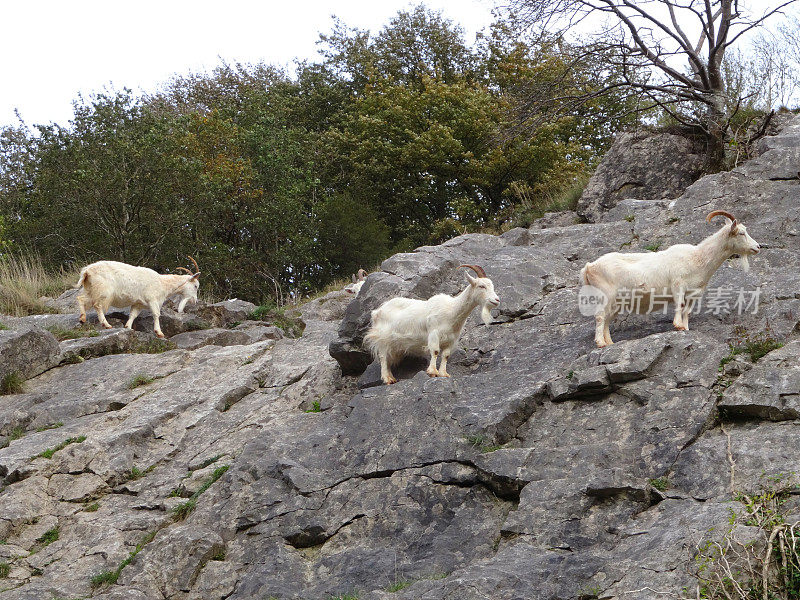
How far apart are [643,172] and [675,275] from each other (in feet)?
23.5

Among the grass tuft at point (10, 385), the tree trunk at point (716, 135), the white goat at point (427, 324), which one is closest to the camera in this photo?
the white goat at point (427, 324)

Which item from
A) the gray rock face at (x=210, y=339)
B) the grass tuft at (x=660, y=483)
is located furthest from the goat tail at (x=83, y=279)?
the grass tuft at (x=660, y=483)

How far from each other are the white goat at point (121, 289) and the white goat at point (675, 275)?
8820 millimetres

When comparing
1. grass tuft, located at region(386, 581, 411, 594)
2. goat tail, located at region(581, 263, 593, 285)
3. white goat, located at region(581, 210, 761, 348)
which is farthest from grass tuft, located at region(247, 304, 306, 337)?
grass tuft, located at region(386, 581, 411, 594)

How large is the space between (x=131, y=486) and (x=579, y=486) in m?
5.74

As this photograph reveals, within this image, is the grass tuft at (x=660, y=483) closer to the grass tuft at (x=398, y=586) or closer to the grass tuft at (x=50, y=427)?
the grass tuft at (x=398, y=586)

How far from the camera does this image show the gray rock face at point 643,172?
15.9 meters

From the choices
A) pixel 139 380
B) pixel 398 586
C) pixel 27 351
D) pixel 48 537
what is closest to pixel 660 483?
pixel 398 586

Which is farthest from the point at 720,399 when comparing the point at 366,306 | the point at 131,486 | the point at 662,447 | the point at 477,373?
the point at 131,486

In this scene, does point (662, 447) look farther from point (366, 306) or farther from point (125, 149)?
point (125, 149)

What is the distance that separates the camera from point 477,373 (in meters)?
10.4

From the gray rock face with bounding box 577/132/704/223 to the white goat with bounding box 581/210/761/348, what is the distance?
6.07 metres

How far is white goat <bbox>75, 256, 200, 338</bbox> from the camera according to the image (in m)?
15.2

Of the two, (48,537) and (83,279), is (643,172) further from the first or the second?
(48,537)
